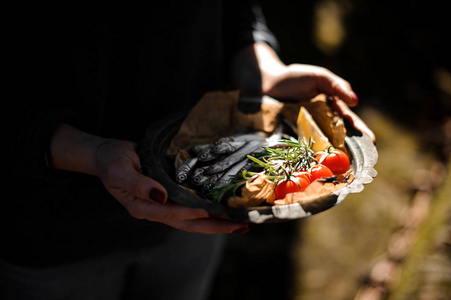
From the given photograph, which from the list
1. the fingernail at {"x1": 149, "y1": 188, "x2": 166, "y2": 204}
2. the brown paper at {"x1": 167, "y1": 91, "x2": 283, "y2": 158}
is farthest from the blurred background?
the fingernail at {"x1": 149, "y1": 188, "x2": 166, "y2": 204}

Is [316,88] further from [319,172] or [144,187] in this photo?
[144,187]

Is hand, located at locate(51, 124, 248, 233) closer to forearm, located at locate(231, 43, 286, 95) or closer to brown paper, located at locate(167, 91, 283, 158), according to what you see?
brown paper, located at locate(167, 91, 283, 158)

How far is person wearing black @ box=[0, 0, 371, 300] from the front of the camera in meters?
1.45

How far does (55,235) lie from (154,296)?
589mm

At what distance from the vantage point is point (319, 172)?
5.02 ft

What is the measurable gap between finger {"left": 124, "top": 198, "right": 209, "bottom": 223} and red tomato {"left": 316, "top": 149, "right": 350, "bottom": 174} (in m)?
0.61

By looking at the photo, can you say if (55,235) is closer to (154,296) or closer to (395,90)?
(154,296)

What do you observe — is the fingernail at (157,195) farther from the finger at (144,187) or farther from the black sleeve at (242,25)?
the black sleeve at (242,25)

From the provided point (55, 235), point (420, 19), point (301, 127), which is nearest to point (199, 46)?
point (301, 127)

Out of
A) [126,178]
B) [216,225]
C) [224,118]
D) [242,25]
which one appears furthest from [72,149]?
[242,25]

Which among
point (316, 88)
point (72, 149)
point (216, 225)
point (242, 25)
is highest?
point (242, 25)

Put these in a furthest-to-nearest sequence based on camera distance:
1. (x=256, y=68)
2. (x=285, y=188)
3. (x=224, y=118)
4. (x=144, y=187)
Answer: (x=256, y=68), (x=224, y=118), (x=285, y=188), (x=144, y=187)

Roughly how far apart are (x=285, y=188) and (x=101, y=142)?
0.76 meters

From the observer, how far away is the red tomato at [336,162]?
5.09ft
